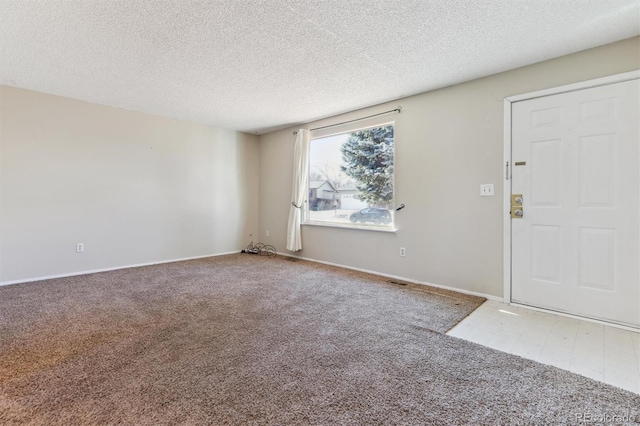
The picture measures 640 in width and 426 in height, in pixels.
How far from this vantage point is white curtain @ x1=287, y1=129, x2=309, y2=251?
4867mm

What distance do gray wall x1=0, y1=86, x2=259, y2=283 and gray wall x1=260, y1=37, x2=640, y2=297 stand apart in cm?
283

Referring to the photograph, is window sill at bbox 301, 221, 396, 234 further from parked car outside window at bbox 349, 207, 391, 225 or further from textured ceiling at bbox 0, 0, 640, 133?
textured ceiling at bbox 0, 0, 640, 133

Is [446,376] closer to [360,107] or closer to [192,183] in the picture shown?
[360,107]

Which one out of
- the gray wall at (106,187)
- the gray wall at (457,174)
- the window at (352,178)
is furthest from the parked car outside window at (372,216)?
the gray wall at (106,187)

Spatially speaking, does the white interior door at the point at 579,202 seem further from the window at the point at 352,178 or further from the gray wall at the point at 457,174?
the window at the point at 352,178

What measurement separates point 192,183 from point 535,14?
4.86 meters

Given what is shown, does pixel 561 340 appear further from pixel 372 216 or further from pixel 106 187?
pixel 106 187

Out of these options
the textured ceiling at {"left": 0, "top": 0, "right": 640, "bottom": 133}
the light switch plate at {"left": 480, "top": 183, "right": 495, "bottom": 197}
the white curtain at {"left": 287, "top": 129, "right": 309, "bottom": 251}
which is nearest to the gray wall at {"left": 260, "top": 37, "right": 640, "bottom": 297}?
the light switch plate at {"left": 480, "top": 183, "right": 495, "bottom": 197}

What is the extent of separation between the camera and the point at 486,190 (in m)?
3.00

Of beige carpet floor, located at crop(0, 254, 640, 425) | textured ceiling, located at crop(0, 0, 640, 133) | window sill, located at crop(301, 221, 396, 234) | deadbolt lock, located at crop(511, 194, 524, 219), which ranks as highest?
textured ceiling, located at crop(0, 0, 640, 133)

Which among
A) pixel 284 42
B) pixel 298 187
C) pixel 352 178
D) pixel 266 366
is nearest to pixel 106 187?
pixel 298 187

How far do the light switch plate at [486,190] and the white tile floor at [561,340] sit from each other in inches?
45.7

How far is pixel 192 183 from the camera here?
4934 millimetres

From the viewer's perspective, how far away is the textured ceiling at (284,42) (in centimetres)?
197
